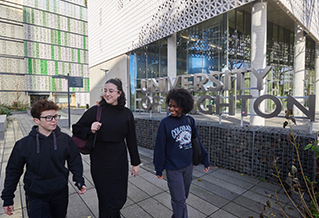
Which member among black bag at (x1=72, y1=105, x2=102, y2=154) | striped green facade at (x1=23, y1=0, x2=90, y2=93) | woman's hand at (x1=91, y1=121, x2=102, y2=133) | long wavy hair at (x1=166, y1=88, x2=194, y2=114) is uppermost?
striped green facade at (x1=23, y1=0, x2=90, y2=93)

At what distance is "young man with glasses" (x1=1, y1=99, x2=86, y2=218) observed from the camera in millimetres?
1755

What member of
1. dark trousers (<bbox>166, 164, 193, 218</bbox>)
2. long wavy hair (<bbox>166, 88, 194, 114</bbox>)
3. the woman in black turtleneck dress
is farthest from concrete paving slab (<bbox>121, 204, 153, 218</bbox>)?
long wavy hair (<bbox>166, 88, 194, 114</bbox>)

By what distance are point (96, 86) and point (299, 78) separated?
2588 cm

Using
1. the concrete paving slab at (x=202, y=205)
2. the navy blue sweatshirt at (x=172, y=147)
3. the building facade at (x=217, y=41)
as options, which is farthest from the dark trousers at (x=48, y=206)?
the building facade at (x=217, y=41)

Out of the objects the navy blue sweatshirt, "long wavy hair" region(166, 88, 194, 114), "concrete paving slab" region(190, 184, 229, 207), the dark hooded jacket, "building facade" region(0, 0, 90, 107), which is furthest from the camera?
"building facade" region(0, 0, 90, 107)

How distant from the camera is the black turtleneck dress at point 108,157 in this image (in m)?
2.19

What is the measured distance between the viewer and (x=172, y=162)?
90.1 inches

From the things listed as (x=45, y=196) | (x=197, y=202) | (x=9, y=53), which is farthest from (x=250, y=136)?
(x=9, y=53)

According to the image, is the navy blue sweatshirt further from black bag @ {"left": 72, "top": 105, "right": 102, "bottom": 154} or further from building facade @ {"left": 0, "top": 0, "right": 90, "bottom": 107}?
building facade @ {"left": 0, "top": 0, "right": 90, "bottom": 107}

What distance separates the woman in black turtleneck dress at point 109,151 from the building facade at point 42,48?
43617mm

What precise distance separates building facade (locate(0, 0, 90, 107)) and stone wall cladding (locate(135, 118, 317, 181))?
1708 inches

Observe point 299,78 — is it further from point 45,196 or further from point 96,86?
point 96,86

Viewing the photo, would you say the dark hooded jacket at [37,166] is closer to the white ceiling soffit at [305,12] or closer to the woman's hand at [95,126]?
the woman's hand at [95,126]

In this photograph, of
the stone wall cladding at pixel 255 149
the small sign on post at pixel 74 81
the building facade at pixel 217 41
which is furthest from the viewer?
the small sign on post at pixel 74 81
